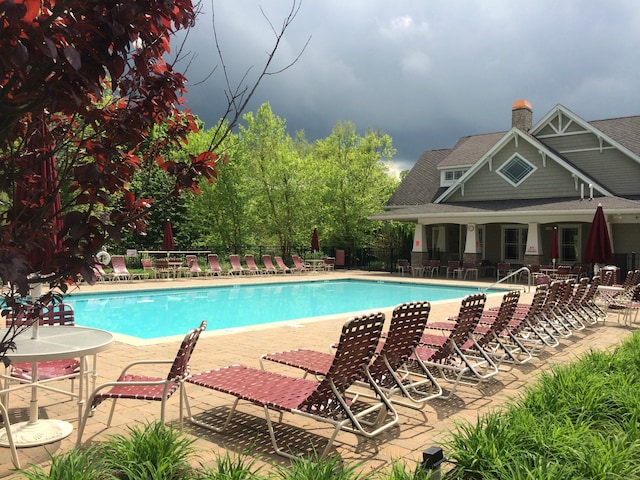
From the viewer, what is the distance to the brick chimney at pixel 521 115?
96.0 ft

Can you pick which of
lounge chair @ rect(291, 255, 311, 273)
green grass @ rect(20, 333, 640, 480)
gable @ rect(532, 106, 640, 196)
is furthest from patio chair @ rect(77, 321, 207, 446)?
gable @ rect(532, 106, 640, 196)

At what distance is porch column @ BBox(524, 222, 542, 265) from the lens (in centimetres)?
2369

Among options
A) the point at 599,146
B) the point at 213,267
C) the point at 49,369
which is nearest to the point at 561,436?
the point at 49,369

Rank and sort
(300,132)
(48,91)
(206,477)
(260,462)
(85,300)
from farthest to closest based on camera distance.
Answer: (300,132) → (85,300) → (260,462) → (206,477) → (48,91)

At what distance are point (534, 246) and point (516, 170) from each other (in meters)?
4.56

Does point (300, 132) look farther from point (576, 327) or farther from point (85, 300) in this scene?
point (576, 327)

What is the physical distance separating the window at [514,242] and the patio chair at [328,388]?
78.5ft

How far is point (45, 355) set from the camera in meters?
4.21

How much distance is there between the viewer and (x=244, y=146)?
31.4 m

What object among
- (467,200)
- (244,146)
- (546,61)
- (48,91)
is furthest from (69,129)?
(244,146)

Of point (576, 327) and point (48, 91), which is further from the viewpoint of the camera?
point (576, 327)

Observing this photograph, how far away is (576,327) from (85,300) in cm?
1446

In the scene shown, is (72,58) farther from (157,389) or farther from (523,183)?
(523,183)

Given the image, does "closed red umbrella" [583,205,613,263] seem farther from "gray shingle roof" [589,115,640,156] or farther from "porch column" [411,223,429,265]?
"porch column" [411,223,429,265]
